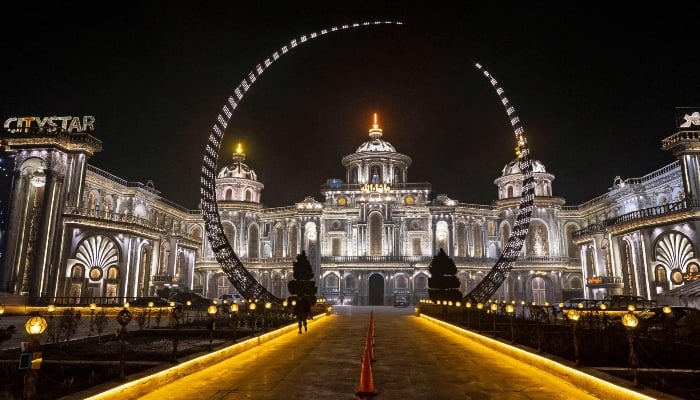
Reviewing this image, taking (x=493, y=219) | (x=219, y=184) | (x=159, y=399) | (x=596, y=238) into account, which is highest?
(x=219, y=184)

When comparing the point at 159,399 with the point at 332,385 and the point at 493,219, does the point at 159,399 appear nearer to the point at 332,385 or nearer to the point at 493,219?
the point at 332,385

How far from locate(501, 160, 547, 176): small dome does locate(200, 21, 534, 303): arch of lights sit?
33.5m

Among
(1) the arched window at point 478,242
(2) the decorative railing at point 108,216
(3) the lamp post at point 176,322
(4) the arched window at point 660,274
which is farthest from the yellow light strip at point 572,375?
(1) the arched window at point 478,242

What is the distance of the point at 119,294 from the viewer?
46219 mm

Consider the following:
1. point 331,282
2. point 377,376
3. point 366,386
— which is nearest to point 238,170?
point 331,282

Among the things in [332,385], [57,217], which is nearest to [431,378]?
[332,385]

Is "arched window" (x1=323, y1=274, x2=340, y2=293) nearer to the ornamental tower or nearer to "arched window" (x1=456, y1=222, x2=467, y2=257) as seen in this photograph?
"arched window" (x1=456, y1=222, x2=467, y2=257)

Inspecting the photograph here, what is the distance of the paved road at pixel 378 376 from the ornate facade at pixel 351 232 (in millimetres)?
34116

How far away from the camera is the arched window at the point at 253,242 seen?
234ft

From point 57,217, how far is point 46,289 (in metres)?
6.42

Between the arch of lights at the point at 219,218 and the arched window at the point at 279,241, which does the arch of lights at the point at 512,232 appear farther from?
the arched window at the point at 279,241

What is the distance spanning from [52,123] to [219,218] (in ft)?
71.8

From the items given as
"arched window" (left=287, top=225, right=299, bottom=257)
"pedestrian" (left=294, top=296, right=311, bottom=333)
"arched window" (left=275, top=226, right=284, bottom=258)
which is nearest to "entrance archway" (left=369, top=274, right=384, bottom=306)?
"arched window" (left=287, top=225, right=299, bottom=257)

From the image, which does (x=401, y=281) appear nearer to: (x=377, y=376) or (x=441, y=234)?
(x=441, y=234)
